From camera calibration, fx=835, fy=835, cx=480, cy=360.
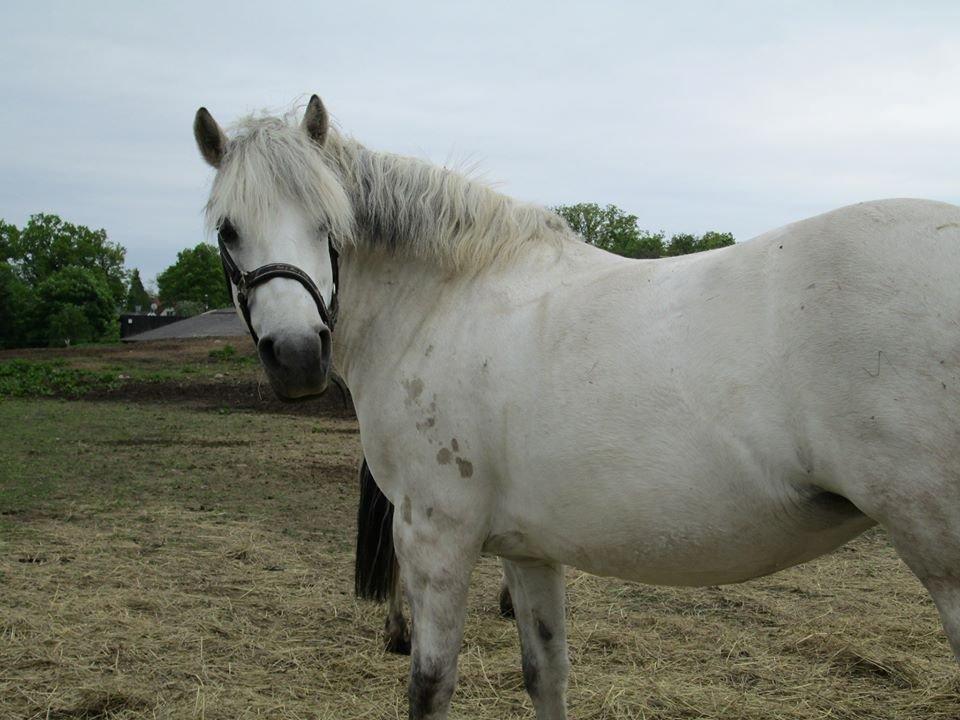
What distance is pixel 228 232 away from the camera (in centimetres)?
260

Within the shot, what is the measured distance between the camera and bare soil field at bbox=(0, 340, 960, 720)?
3.66 meters

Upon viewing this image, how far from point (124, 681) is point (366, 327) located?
220cm

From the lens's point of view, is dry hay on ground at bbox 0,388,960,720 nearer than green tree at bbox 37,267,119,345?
Yes

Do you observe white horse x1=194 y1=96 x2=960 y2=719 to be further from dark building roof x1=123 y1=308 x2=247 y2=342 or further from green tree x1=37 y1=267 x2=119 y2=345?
green tree x1=37 y1=267 x2=119 y2=345

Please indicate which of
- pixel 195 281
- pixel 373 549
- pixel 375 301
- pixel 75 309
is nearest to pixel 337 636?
pixel 373 549

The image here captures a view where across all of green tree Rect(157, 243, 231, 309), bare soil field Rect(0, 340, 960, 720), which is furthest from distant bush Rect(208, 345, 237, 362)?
green tree Rect(157, 243, 231, 309)

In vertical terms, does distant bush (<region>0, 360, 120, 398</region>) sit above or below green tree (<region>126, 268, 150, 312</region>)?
below

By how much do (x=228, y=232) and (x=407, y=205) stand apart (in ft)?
2.03

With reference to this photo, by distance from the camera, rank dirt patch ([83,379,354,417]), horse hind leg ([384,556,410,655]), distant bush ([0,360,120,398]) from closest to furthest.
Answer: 1. horse hind leg ([384,556,410,655])
2. dirt patch ([83,379,354,417])
3. distant bush ([0,360,120,398])

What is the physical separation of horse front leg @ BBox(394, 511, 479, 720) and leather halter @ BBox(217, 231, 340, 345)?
2.31 ft

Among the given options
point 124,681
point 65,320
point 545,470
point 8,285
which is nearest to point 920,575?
point 545,470

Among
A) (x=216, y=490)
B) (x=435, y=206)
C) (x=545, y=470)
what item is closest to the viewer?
(x=545, y=470)

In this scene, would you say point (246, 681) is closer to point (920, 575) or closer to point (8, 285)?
point (920, 575)

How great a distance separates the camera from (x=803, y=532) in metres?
2.09
